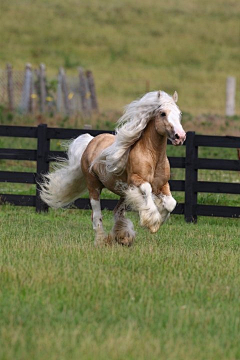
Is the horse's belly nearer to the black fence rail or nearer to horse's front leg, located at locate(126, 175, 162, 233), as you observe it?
horse's front leg, located at locate(126, 175, 162, 233)

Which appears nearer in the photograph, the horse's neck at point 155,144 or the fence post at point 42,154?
the horse's neck at point 155,144

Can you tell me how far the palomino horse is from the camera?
8.44m

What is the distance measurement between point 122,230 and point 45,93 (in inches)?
747

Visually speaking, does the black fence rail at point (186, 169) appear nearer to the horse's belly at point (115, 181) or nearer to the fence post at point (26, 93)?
the horse's belly at point (115, 181)

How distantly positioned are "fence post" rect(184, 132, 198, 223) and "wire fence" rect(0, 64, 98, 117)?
1384 centimetres

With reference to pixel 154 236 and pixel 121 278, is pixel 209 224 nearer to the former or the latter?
pixel 154 236

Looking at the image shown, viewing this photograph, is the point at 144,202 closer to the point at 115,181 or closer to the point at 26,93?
the point at 115,181

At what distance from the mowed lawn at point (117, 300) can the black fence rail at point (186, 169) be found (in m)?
3.21

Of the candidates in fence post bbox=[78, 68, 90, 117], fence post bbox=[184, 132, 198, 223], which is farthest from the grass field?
fence post bbox=[78, 68, 90, 117]

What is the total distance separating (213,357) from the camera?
469cm

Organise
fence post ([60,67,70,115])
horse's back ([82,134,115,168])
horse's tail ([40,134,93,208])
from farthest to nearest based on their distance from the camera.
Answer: fence post ([60,67,70,115]) → horse's tail ([40,134,93,208]) → horse's back ([82,134,115,168])

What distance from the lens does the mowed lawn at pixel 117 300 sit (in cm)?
477

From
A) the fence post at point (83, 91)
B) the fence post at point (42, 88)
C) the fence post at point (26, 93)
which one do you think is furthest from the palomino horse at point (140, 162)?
the fence post at point (83, 91)

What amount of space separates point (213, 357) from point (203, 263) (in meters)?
3.03
